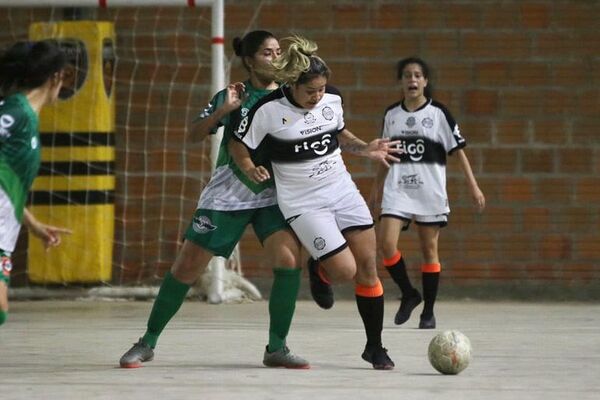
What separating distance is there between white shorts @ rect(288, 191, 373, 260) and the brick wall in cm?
471

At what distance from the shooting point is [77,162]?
1203cm

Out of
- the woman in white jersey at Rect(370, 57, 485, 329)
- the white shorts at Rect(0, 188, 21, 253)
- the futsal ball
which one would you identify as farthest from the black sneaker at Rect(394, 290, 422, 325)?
the white shorts at Rect(0, 188, 21, 253)

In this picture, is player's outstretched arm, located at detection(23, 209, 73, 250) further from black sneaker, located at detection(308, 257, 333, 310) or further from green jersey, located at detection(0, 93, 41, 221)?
black sneaker, located at detection(308, 257, 333, 310)

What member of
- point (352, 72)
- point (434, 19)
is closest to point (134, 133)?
point (352, 72)

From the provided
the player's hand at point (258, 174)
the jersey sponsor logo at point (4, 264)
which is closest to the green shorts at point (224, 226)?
the player's hand at point (258, 174)

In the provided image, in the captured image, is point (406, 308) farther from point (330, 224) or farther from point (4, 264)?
point (4, 264)

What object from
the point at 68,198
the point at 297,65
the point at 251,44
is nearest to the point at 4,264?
the point at 297,65

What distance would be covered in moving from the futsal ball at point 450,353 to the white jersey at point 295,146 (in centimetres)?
92

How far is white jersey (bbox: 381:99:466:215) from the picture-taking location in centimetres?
977

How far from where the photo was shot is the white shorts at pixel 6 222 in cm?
623

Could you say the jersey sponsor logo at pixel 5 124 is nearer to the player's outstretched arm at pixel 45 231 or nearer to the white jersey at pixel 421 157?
the player's outstretched arm at pixel 45 231

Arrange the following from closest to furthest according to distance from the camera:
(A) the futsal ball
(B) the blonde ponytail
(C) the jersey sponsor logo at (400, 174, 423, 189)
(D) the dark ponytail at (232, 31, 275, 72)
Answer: (A) the futsal ball → (B) the blonde ponytail → (D) the dark ponytail at (232, 31, 275, 72) → (C) the jersey sponsor logo at (400, 174, 423, 189)

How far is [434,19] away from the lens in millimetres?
12031

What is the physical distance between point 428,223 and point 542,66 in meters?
2.84
